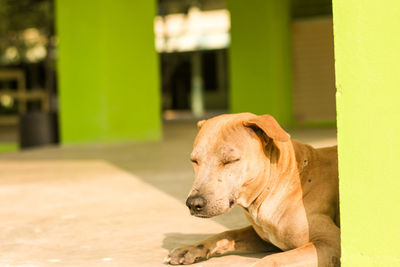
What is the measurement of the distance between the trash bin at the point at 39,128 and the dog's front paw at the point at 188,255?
9.08m

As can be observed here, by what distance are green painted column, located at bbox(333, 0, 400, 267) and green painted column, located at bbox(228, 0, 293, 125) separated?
12.2 meters

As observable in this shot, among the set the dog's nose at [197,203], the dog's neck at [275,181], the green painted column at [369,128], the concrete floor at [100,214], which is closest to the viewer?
the green painted column at [369,128]

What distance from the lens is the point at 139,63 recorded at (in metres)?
12.0

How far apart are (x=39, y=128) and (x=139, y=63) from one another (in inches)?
87.3

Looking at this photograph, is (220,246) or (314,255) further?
(220,246)

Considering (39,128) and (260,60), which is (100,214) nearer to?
(39,128)

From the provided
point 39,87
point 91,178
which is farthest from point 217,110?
point 91,178

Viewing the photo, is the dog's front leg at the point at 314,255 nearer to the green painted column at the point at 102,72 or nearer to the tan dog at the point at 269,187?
the tan dog at the point at 269,187

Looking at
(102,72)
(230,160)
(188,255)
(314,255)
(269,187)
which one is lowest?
(188,255)

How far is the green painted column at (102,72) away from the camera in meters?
11.4

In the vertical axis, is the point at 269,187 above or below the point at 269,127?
below

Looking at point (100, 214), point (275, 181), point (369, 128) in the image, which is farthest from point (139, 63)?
point (369, 128)

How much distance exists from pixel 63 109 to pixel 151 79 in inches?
68.7

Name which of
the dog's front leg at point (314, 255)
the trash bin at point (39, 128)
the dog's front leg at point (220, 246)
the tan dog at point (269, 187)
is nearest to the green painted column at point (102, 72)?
the trash bin at point (39, 128)
